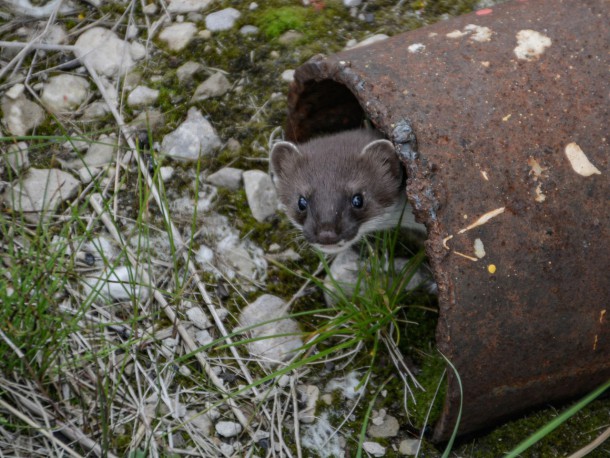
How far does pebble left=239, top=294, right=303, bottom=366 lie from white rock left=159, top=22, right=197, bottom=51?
1691 millimetres

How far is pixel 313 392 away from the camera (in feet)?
11.2

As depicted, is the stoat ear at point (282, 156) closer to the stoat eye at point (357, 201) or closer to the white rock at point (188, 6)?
the stoat eye at point (357, 201)

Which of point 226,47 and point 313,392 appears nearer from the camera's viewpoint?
point 313,392

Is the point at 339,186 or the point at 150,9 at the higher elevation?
the point at 150,9

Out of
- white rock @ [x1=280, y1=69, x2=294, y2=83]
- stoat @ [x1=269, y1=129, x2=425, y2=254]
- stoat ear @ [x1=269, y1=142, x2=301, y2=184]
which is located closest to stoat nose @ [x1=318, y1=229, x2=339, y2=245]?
stoat @ [x1=269, y1=129, x2=425, y2=254]

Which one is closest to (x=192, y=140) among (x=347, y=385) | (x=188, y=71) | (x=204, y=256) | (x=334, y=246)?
(x=188, y=71)

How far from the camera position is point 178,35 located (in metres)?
4.55

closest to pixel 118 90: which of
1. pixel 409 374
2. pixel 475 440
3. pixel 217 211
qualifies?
pixel 217 211

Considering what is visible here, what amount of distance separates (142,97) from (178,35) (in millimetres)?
483

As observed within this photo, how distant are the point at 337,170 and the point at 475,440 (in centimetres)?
135

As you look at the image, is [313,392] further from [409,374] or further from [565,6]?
[565,6]

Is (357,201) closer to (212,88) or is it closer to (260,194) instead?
(260,194)

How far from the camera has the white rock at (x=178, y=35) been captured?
452cm

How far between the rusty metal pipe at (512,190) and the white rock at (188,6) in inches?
78.9
